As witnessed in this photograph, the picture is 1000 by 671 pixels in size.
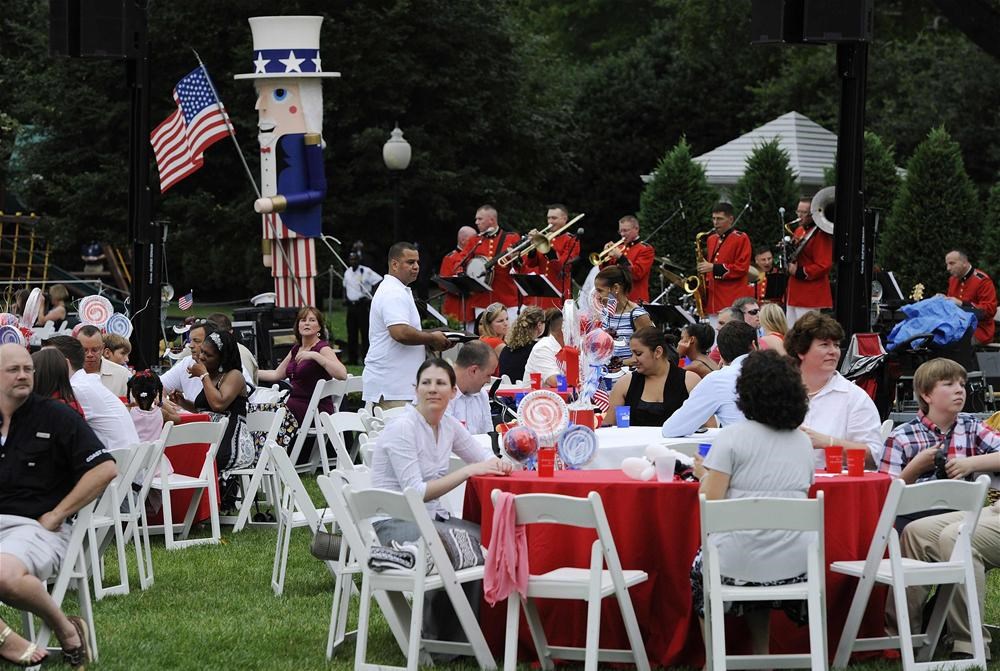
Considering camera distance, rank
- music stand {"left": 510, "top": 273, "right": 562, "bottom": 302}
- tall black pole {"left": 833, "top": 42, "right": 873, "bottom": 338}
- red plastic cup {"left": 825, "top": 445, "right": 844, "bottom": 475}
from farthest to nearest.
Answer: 1. music stand {"left": 510, "top": 273, "right": 562, "bottom": 302}
2. tall black pole {"left": 833, "top": 42, "right": 873, "bottom": 338}
3. red plastic cup {"left": 825, "top": 445, "right": 844, "bottom": 475}

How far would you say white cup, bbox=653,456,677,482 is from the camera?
6516 millimetres

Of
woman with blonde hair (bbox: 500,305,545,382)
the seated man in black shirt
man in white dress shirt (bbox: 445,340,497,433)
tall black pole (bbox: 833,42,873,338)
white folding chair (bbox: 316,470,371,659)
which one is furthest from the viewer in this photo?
woman with blonde hair (bbox: 500,305,545,382)

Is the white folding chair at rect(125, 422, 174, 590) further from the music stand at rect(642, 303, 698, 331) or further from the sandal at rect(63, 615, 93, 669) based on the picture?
the music stand at rect(642, 303, 698, 331)

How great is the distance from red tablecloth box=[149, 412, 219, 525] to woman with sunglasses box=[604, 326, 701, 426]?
266 cm

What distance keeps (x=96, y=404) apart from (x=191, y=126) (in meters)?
8.61

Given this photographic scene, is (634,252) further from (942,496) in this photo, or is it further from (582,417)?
(942,496)

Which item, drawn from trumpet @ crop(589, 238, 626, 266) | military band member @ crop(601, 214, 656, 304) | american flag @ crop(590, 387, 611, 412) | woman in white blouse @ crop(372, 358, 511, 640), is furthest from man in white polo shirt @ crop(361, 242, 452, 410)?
military band member @ crop(601, 214, 656, 304)

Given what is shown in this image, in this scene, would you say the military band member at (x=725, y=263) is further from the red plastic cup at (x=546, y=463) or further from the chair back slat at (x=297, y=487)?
the red plastic cup at (x=546, y=463)

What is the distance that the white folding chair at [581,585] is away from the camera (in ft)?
19.5

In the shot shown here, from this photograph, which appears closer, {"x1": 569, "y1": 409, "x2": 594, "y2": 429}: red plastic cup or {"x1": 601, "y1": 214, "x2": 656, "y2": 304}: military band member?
{"x1": 569, "y1": 409, "x2": 594, "y2": 429}: red plastic cup

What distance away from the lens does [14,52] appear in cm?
3584

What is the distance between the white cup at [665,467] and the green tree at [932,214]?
1825 cm

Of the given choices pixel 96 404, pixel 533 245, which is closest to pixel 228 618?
pixel 96 404

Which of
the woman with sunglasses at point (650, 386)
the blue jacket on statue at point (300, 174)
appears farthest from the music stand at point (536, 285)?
the woman with sunglasses at point (650, 386)
